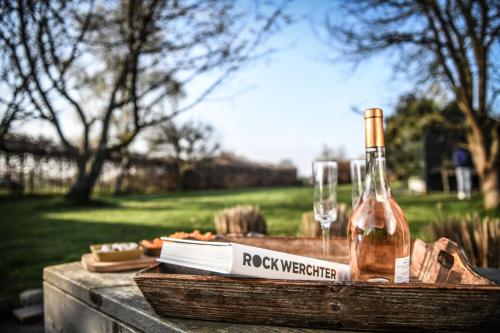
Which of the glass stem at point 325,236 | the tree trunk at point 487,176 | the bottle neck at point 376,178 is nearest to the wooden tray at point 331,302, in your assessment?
the bottle neck at point 376,178

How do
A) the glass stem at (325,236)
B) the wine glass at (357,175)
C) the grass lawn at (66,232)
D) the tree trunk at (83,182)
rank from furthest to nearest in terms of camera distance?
the tree trunk at (83,182) → the grass lawn at (66,232) → the wine glass at (357,175) → the glass stem at (325,236)

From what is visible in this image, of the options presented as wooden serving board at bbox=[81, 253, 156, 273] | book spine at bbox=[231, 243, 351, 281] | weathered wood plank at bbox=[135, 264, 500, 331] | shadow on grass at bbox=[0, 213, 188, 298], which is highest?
book spine at bbox=[231, 243, 351, 281]

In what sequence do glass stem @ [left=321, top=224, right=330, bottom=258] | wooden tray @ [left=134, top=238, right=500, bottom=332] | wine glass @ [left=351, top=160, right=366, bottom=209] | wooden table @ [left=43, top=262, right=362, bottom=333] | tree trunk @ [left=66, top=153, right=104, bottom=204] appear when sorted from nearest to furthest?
wooden tray @ [left=134, top=238, right=500, bottom=332] → wooden table @ [left=43, top=262, right=362, bottom=333] → glass stem @ [left=321, top=224, right=330, bottom=258] → wine glass @ [left=351, top=160, right=366, bottom=209] → tree trunk @ [left=66, top=153, right=104, bottom=204]

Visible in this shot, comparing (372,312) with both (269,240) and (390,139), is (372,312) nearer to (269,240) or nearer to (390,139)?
(269,240)

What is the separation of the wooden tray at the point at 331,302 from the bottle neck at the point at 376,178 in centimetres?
23

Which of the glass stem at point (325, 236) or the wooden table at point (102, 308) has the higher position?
the glass stem at point (325, 236)

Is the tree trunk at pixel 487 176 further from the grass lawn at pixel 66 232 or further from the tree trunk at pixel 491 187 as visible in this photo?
the grass lawn at pixel 66 232

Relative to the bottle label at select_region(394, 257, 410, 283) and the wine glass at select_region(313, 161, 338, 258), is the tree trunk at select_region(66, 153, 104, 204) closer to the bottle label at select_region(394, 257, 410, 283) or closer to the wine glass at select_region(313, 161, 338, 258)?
the wine glass at select_region(313, 161, 338, 258)

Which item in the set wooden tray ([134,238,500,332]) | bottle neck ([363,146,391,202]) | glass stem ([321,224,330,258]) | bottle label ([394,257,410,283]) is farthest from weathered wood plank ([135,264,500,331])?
glass stem ([321,224,330,258])

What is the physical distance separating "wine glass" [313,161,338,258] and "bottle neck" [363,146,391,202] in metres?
0.31

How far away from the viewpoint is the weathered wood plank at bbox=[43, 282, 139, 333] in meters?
0.93

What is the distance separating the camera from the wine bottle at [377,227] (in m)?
0.82

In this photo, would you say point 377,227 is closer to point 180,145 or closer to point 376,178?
point 376,178

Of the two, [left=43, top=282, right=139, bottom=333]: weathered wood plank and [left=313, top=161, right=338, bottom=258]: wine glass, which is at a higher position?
[left=313, top=161, right=338, bottom=258]: wine glass
